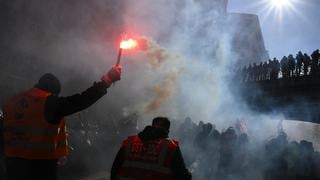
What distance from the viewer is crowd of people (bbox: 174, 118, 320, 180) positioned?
8.08 metres

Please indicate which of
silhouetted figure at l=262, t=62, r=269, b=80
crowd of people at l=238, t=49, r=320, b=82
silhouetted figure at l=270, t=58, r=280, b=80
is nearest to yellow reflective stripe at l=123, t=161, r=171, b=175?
crowd of people at l=238, t=49, r=320, b=82

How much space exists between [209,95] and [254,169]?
1245 cm

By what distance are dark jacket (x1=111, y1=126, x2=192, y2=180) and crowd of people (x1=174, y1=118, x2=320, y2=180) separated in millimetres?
4986

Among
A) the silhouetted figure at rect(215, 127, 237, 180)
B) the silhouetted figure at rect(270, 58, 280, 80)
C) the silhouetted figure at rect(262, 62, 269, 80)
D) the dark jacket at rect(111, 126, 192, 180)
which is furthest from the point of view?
the silhouetted figure at rect(262, 62, 269, 80)

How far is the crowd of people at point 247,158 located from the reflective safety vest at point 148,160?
503 centimetres

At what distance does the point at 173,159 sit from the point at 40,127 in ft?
3.44

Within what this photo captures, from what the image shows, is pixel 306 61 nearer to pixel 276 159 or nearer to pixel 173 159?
pixel 276 159

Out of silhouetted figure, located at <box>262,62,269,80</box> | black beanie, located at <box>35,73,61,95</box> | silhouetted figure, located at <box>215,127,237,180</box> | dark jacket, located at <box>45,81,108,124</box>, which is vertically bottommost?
silhouetted figure, located at <box>215,127,237,180</box>

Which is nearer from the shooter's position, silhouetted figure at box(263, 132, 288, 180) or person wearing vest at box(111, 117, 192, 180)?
person wearing vest at box(111, 117, 192, 180)

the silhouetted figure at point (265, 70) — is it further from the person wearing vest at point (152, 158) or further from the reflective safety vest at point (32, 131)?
the reflective safety vest at point (32, 131)

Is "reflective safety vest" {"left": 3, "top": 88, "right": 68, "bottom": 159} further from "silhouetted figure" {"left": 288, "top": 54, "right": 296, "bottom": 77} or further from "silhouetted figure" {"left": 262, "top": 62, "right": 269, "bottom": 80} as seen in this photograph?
"silhouetted figure" {"left": 262, "top": 62, "right": 269, "bottom": 80}

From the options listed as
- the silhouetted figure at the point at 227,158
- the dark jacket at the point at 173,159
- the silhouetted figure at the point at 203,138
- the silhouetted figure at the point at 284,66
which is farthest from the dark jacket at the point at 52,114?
the silhouetted figure at the point at 284,66

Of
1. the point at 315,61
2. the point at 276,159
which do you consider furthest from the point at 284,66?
the point at 276,159

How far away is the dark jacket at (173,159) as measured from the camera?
11.7ft
